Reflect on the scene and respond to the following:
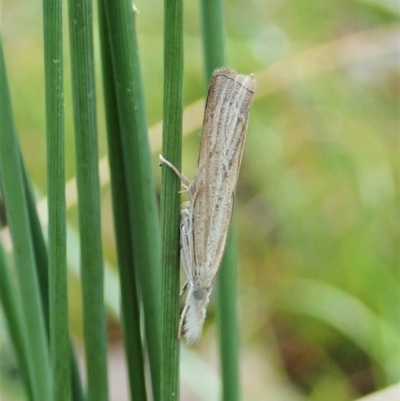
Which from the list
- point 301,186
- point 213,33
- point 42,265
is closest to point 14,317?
point 42,265

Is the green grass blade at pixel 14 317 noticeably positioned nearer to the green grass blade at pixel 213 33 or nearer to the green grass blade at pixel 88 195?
the green grass blade at pixel 88 195

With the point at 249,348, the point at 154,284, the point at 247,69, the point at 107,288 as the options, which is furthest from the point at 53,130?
the point at 247,69

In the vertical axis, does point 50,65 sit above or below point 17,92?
below

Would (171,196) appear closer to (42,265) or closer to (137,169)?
(137,169)

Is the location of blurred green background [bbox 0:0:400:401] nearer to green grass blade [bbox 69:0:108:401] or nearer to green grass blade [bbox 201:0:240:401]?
green grass blade [bbox 201:0:240:401]

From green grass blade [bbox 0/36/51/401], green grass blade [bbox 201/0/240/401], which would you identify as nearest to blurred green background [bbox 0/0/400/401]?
green grass blade [bbox 201/0/240/401]

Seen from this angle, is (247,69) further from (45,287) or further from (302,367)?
(45,287)

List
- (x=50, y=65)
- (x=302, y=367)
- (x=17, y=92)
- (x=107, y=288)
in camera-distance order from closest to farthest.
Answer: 1. (x=50, y=65)
2. (x=107, y=288)
3. (x=302, y=367)
4. (x=17, y=92)
